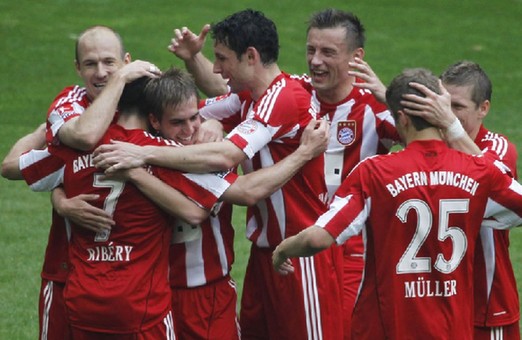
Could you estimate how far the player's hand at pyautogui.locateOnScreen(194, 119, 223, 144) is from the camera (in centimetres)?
745

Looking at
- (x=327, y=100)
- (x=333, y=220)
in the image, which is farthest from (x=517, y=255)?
(x=333, y=220)

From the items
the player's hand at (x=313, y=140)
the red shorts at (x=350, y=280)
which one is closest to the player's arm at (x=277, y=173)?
the player's hand at (x=313, y=140)

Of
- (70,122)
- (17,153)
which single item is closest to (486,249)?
(70,122)

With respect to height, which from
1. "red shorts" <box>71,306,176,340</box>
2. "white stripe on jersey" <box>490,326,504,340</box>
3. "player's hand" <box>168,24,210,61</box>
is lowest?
"white stripe on jersey" <box>490,326,504,340</box>

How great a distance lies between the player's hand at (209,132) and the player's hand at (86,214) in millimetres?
802

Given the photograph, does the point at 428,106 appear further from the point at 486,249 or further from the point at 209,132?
the point at 209,132

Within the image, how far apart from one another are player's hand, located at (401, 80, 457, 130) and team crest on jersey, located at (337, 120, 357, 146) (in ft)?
5.46

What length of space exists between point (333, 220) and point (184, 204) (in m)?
0.95

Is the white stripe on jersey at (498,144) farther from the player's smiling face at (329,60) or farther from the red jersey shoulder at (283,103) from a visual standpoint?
the player's smiling face at (329,60)

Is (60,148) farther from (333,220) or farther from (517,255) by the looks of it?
(517,255)

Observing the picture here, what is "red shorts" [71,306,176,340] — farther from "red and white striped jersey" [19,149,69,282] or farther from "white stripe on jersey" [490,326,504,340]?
"white stripe on jersey" [490,326,504,340]

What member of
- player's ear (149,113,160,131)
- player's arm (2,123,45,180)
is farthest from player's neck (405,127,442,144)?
player's arm (2,123,45,180)

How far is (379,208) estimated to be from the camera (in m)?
6.55

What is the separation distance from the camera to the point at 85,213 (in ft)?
22.7
